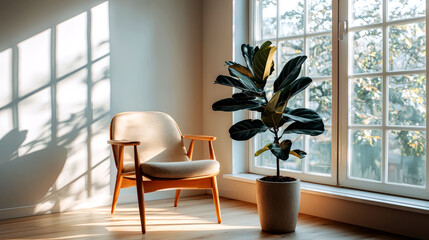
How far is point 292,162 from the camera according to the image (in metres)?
3.88

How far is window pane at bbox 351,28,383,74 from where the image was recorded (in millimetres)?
3234

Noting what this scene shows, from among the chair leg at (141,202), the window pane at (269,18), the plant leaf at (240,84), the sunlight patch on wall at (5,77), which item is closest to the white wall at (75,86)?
the sunlight patch on wall at (5,77)

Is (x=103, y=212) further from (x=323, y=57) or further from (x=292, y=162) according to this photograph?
(x=323, y=57)

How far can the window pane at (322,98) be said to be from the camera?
356 centimetres

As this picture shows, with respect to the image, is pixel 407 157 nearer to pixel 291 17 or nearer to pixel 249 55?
pixel 249 55

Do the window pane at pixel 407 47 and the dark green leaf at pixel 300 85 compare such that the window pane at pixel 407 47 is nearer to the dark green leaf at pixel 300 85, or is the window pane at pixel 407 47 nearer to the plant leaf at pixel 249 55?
the dark green leaf at pixel 300 85

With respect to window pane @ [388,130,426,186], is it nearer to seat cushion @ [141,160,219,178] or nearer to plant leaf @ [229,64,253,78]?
plant leaf @ [229,64,253,78]

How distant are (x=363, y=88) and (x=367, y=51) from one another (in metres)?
0.27

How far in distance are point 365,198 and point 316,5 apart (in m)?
1.58

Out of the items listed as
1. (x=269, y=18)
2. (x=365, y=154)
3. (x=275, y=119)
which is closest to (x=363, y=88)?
(x=365, y=154)

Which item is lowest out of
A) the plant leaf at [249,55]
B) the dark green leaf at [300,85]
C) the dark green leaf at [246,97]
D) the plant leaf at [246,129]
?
the plant leaf at [246,129]

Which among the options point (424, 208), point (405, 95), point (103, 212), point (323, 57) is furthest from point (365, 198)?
point (103, 212)

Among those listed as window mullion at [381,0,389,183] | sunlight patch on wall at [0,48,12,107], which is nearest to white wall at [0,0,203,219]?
sunlight patch on wall at [0,48,12,107]

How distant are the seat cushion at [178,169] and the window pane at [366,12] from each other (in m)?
1.51
